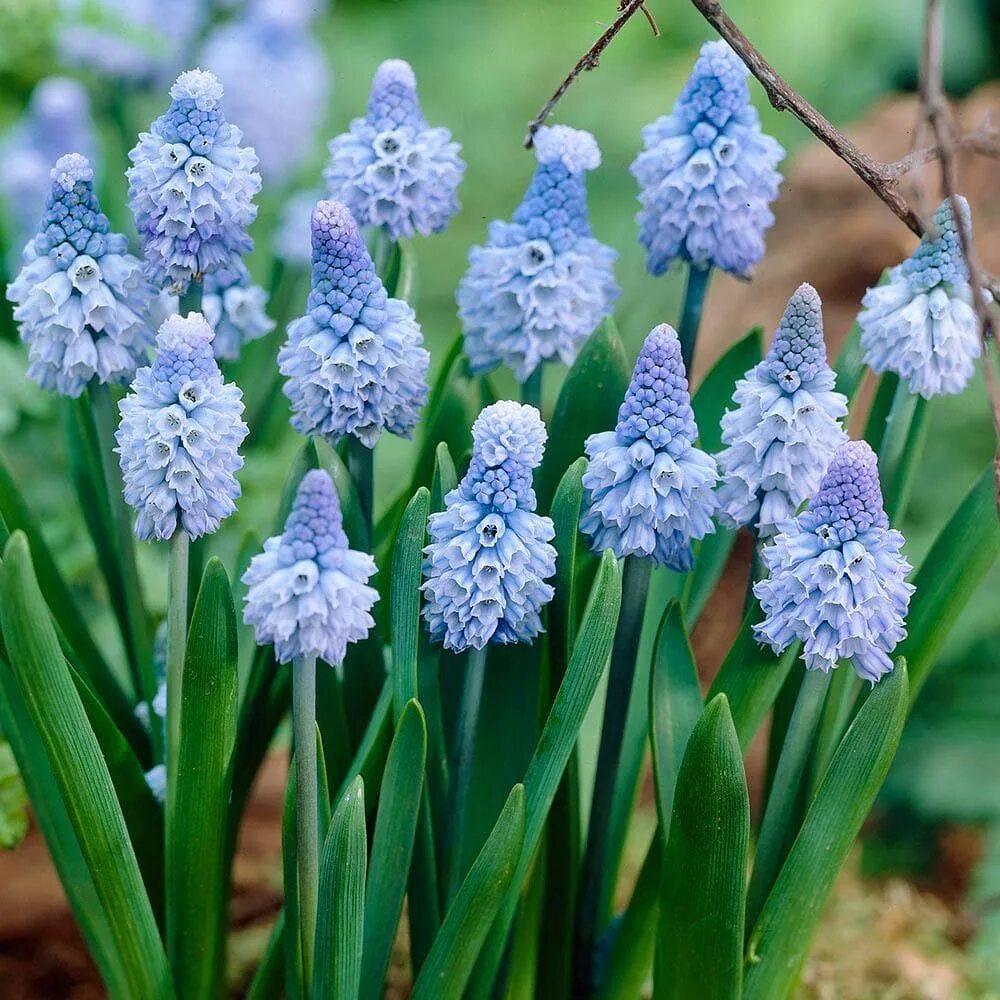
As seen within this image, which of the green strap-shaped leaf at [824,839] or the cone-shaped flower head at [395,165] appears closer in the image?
the green strap-shaped leaf at [824,839]

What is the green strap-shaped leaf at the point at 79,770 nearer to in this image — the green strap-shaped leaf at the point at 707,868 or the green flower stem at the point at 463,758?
the green flower stem at the point at 463,758

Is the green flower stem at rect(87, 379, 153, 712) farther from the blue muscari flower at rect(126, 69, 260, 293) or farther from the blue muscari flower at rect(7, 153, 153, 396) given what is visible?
the blue muscari flower at rect(126, 69, 260, 293)

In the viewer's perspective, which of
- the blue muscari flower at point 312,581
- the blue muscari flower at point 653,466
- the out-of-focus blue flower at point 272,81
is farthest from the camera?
the out-of-focus blue flower at point 272,81

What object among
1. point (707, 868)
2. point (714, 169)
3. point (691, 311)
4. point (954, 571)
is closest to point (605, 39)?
point (714, 169)

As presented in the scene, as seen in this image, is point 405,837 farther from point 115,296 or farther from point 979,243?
point 979,243

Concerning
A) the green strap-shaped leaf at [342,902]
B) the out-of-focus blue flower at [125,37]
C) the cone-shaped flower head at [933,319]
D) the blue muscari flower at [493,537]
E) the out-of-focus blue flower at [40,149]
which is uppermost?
the out-of-focus blue flower at [125,37]

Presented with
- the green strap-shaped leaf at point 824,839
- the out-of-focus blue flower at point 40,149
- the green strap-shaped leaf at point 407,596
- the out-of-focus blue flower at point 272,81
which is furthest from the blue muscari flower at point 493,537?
the out-of-focus blue flower at point 272,81
